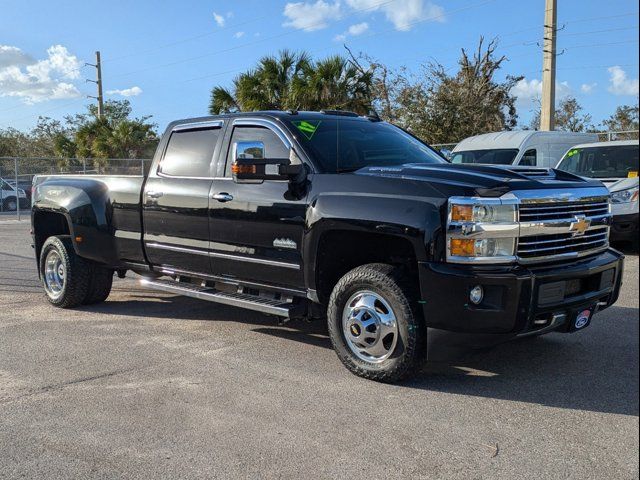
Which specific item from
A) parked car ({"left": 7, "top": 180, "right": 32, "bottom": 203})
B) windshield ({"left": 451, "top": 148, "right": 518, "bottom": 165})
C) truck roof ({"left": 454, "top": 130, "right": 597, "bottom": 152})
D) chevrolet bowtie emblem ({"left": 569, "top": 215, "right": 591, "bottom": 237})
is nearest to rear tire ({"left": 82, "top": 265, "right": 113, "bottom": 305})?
chevrolet bowtie emblem ({"left": 569, "top": 215, "right": 591, "bottom": 237})

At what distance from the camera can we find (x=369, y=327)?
447 centimetres

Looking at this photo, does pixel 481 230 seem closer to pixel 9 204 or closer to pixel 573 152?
pixel 573 152

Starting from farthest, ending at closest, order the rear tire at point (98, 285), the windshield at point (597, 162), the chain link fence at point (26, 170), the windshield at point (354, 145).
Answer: the chain link fence at point (26, 170)
the windshield at point (597, 162)
the rear tire at point (98, 285)
the windshield at point (354, 145)

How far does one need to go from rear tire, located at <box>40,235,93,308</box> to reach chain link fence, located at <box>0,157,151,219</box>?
15835 millimetres

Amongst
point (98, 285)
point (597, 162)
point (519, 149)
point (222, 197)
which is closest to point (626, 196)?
point (597, 162)

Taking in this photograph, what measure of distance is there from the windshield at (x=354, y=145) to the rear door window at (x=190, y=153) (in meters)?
0.97

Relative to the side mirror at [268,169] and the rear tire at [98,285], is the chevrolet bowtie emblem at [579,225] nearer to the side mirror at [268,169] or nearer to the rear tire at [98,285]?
the side mirror at [268,169]

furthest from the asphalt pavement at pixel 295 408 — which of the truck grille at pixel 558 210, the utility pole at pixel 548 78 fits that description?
the utility pole at pixel 548 78

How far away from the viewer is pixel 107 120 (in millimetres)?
34031

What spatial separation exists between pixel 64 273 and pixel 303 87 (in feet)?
48.4

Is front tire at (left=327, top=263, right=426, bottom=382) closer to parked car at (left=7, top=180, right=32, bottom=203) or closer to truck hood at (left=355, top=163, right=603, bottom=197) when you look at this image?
truck hood at (left=355, top=163, right=603, bottom=197)

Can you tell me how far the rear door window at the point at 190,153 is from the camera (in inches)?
231

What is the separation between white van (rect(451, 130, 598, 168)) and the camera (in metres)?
13.6

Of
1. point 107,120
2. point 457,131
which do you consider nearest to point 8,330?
point 457,131
